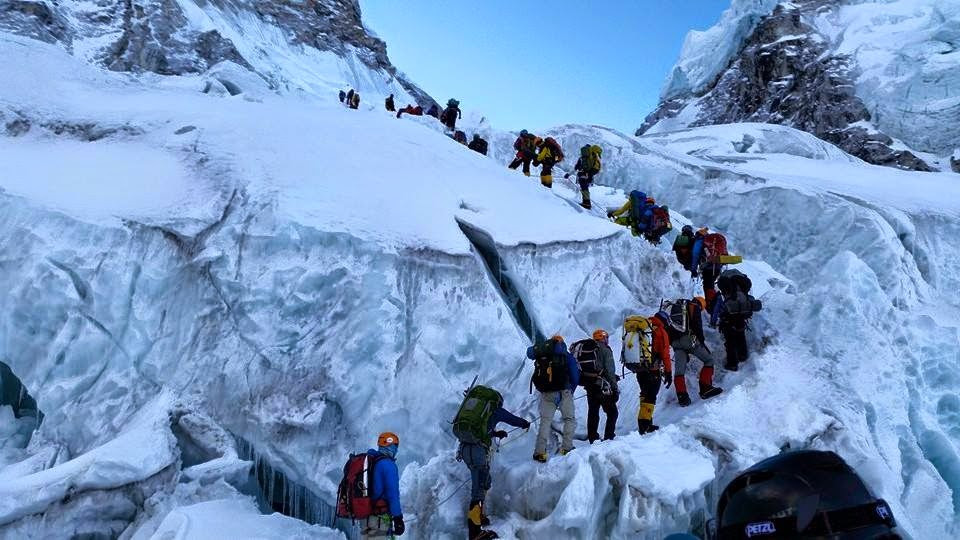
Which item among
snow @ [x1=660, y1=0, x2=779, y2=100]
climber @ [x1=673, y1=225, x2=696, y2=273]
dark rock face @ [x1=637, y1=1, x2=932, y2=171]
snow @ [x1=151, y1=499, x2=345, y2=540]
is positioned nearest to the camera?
snow @ [x1=151, y1=499, x2=345, y2=540]

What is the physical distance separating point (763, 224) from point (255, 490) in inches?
539

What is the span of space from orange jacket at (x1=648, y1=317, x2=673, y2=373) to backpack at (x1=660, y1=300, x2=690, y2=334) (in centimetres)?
16

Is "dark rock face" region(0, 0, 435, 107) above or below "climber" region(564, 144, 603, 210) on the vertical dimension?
above

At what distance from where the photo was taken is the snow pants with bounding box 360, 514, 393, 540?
5.25m

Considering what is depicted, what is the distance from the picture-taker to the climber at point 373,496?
206 inches

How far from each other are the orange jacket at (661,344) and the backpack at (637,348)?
0.27 feet

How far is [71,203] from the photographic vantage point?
25.9 feet

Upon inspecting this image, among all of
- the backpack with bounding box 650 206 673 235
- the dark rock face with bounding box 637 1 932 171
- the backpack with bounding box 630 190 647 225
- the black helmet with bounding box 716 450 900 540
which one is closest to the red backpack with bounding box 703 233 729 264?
the backpack with bounding box 650 206 673 235

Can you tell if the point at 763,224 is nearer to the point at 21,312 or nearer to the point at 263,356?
the point at 263,356

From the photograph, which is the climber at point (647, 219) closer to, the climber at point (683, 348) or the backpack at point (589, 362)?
the climber at point (683, 348)

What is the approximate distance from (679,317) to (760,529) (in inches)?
199

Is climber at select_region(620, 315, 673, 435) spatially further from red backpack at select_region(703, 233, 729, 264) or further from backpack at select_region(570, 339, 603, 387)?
red backpack at select_region(703, 233, 729, 264)

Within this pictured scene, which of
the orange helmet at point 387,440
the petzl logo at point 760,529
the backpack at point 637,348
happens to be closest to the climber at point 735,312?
the backpack at point 637,348

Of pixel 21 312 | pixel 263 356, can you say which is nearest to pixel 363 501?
pixel 263 356
